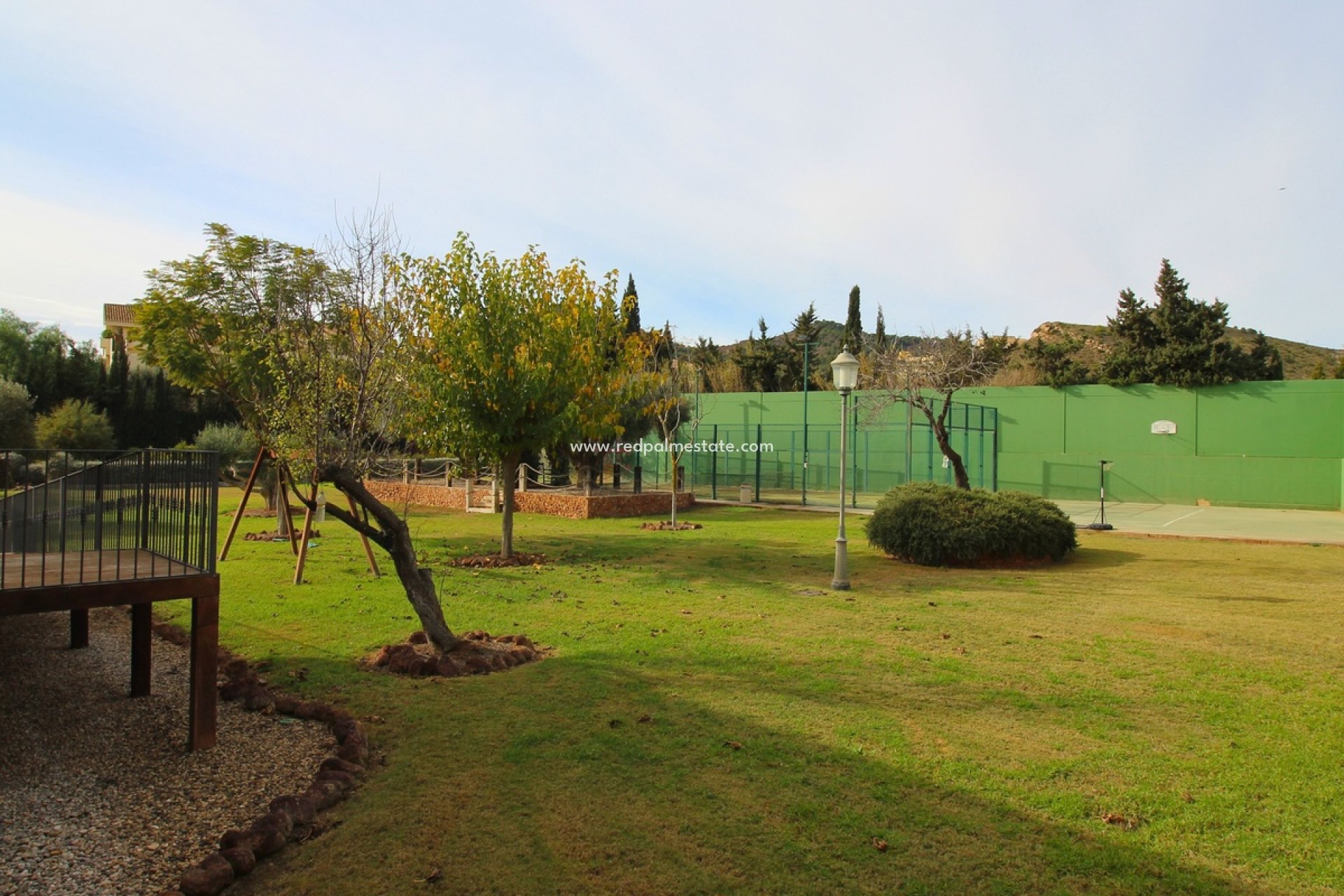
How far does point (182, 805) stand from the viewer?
4102 mm

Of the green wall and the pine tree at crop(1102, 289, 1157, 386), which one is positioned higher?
the pine tree at crop(1102, 289, 1157, 386)

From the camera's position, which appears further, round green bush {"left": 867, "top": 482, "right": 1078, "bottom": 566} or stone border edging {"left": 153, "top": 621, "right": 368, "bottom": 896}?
round green bush {"left": 867, "top": 482, "right": 1078, "bottom": 566}

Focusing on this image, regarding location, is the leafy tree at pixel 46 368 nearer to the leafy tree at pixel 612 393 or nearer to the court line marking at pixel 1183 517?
the leafy tree at pixel 612 393

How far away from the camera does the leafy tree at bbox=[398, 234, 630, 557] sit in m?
11.8

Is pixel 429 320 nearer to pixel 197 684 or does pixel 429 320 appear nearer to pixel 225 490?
pixel 197 684

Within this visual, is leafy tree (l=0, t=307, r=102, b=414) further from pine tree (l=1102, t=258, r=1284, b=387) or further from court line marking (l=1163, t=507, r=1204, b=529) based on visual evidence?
pine tree (l=1102, t=258, r=1284, b=387)

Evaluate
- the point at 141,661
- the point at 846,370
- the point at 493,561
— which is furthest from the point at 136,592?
the point at 846,370

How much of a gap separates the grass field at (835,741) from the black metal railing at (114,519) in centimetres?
141

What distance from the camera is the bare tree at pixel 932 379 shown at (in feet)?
57.6

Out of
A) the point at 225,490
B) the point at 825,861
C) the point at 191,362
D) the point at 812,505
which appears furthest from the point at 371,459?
the point at 225,490

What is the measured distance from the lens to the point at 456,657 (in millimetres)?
6637

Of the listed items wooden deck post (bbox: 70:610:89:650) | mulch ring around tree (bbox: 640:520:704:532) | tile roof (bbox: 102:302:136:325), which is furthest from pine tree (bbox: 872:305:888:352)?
tile roof (bbox: 102:302:136:325)

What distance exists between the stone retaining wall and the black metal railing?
41.6 feet

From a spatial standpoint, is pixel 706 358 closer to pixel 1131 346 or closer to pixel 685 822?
pixel 1131 346
